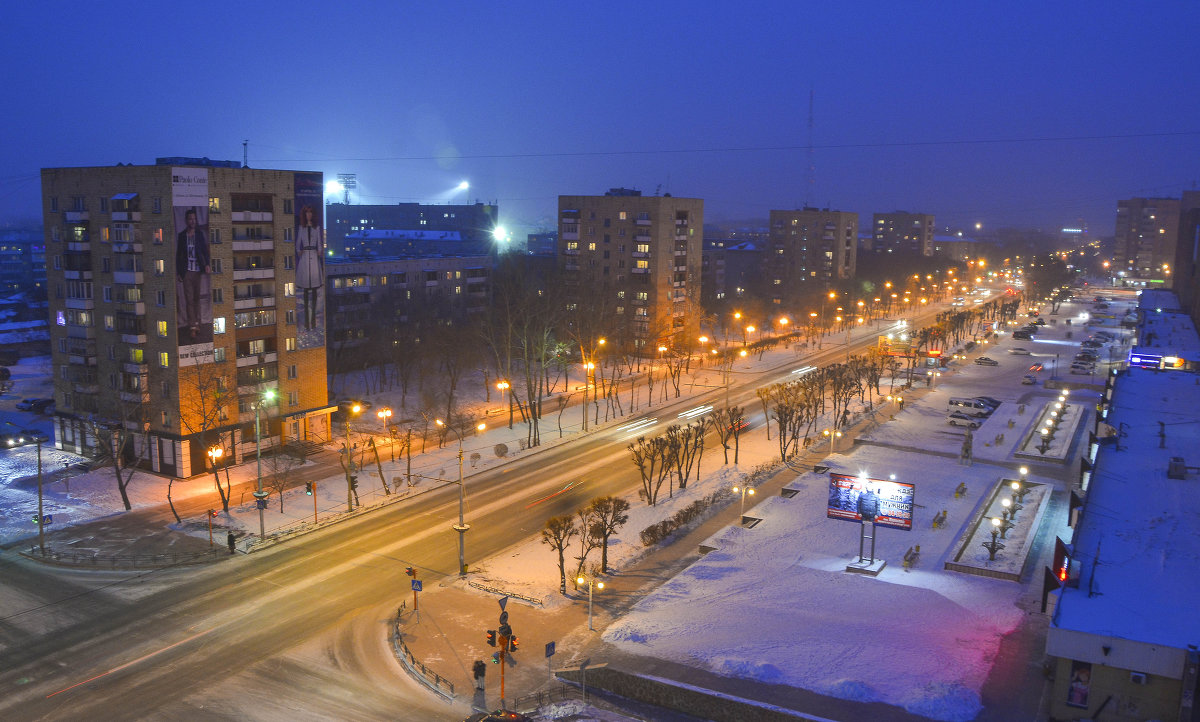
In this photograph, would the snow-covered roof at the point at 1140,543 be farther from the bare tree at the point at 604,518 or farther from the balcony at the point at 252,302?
the balcony at the point at 252,302

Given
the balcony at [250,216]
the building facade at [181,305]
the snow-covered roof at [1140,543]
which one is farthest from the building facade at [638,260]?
the snow-covered roof at [1140,543]

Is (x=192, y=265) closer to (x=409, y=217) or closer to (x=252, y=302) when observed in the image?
(x=252, y=302)

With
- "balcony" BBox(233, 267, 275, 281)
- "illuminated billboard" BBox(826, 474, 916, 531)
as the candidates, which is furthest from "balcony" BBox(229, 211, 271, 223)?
"illuminated billboard" BBox(826, 474, 916, 531)

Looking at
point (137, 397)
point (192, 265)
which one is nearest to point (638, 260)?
point (192, 265)

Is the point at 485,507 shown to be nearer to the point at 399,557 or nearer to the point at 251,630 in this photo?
the point at 399,557

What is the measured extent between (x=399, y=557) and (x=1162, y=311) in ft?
310

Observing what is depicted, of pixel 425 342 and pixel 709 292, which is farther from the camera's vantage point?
pixel 709 292

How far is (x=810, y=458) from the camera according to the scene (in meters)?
44.5

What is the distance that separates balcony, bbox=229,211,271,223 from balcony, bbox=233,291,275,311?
364cm

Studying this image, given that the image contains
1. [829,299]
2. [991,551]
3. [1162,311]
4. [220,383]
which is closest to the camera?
[991,551]

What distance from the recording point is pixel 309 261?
4469 cm

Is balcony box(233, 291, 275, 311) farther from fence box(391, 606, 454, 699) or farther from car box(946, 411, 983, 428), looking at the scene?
car box(946, 411, 983, 428)

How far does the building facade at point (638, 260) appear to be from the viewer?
79375mm

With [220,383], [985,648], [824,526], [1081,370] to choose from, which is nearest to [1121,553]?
[985,648]
